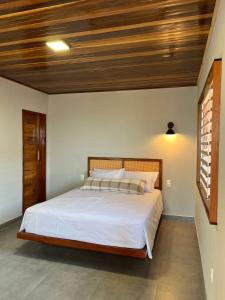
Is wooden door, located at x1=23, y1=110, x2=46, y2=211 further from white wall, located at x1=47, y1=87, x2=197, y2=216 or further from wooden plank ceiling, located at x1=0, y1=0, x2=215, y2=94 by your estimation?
wooden plank ceiling, located at x1=0, y1=0, x2=215, y2=94

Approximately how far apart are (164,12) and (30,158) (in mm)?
3721

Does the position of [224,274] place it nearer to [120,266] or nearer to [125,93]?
[120,266]

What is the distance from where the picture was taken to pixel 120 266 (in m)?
2.83

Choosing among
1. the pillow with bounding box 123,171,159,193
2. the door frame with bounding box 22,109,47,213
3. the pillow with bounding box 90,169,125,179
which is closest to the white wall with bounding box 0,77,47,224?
the door frame with bounding box 22,109,47,213

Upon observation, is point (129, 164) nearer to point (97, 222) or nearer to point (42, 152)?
point (42, 152)

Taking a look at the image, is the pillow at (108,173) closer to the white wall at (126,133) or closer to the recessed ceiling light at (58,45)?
the white wall at (126,133)

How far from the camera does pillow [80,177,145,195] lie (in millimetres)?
3957

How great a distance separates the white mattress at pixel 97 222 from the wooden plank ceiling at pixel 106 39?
6.35 ft

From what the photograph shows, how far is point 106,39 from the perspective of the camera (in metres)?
2.54

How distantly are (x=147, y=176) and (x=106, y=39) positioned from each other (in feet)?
8.36

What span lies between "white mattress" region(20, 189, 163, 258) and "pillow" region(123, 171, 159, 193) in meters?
0.81

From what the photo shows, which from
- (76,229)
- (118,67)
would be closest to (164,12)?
(118,67)

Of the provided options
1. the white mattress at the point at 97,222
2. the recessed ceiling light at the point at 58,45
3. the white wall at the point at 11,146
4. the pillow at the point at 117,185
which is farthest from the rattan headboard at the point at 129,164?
the recessed ceiling light at the point at 58,45

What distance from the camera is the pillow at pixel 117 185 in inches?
156
